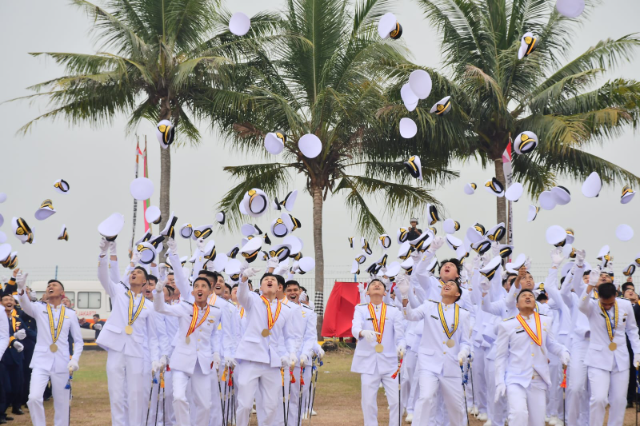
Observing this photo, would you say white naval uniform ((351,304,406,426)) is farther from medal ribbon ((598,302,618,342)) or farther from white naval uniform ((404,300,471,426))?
medal ribbon ((598,302,618,342))

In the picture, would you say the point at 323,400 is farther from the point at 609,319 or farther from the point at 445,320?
the point at 609,319

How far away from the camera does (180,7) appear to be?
59.5 feet

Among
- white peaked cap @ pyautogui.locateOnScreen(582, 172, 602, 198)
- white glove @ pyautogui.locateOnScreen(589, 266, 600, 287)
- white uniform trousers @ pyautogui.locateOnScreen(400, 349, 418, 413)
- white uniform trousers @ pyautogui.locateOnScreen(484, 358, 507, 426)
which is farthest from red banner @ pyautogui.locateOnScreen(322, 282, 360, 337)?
white glove @ pyautogui.locateOnScreen(589, 266, 600, 287)

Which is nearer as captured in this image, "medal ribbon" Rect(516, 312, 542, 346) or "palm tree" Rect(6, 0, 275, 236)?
"medal ribbon" Rect(516, 312, 542, 346)

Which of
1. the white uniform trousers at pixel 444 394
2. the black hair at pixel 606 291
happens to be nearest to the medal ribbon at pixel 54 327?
the white uniform trousers at pixel 444 394

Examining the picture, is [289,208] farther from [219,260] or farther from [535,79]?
[535,79]

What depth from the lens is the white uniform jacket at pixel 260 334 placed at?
927 centimetres

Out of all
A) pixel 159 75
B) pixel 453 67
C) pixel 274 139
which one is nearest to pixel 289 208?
pixel 274 139

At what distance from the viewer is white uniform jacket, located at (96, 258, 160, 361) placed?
Answer: 9.47 m

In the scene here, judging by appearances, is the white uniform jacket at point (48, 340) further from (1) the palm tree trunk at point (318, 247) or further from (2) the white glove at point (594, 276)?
(1) the palm tree trunk at point (318, 247)

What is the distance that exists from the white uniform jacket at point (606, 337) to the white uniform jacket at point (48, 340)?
614cm

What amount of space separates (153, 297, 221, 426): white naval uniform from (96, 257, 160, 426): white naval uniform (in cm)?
49

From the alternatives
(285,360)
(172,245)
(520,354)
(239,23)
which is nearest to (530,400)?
(520,354)

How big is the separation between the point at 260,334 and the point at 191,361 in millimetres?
905
